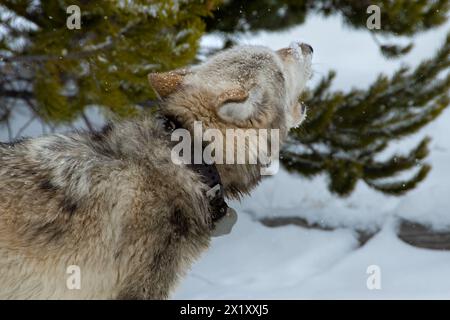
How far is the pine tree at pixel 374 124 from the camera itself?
6699 mm

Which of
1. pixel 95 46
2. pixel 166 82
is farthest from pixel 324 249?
pixel 166 82

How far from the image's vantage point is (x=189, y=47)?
5711 mm

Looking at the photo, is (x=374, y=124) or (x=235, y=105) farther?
(x=374, y=124)

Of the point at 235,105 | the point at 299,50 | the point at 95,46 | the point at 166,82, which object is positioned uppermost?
the point at 95,46

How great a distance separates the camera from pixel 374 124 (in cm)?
683

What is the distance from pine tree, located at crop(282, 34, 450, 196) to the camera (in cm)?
670

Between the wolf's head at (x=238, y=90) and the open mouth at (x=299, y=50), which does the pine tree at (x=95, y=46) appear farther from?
the wolf's head at (x=238, y=90)

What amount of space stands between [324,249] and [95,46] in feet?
10.3

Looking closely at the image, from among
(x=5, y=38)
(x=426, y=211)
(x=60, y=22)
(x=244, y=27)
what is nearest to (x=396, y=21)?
(x=244, y=27)

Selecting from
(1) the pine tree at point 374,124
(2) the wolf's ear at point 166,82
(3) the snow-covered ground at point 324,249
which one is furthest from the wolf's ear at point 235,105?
(1) the pine tree at point 374,124

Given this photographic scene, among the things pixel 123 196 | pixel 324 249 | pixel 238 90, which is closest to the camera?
pixel 123 196

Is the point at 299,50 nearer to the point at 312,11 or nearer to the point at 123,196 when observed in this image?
the point at 123,196

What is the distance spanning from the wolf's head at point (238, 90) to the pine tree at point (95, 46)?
1.73 metres
